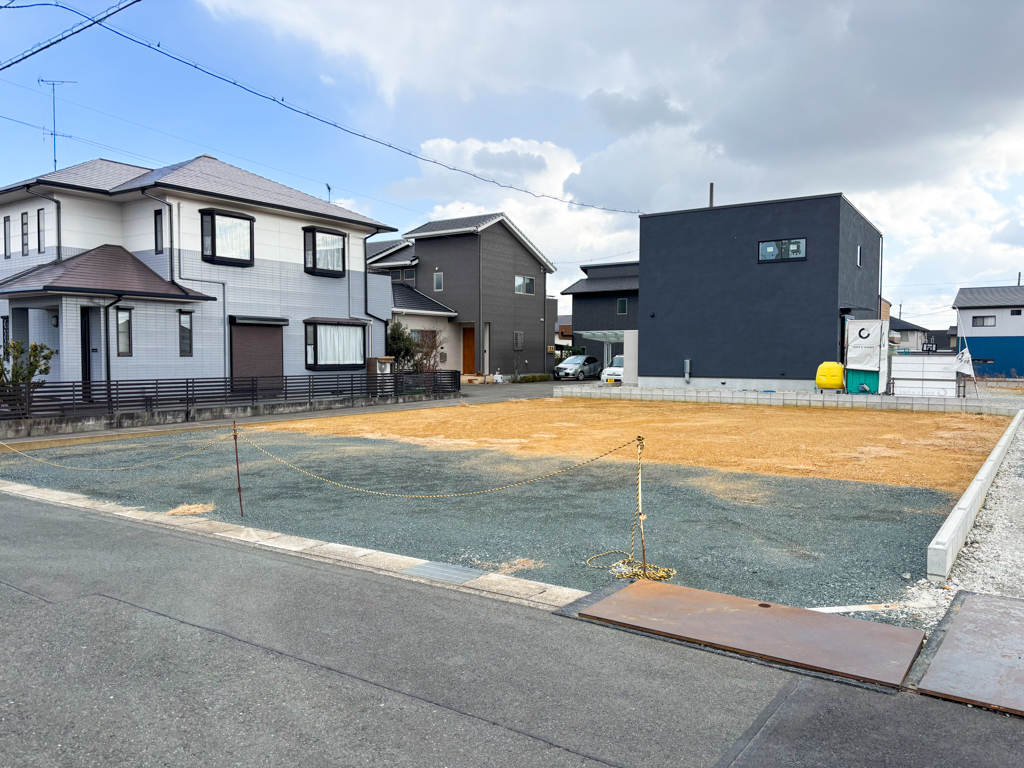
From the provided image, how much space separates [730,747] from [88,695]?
3171mm

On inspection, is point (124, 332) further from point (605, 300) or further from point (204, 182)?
point (605, 300)

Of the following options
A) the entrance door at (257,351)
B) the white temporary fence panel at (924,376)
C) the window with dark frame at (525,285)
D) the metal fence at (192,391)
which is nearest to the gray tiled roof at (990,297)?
the window with dark frame at (525,285)

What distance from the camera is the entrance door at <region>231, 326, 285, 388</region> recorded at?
828 inches

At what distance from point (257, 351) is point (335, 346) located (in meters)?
2.96

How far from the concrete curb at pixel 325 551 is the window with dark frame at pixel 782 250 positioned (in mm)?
21479

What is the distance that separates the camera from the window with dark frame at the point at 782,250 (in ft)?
78.8

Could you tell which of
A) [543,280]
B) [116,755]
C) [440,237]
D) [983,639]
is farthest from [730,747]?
[543,280]

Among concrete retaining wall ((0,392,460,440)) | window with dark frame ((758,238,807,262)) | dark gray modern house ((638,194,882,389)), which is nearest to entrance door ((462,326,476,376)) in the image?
dark gray modern house ((638,194,882,389))

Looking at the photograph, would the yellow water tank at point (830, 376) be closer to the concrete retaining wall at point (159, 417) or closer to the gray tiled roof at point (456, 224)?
the concrete retaining wall at point (159, 417)

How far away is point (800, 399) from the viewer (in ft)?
70.8

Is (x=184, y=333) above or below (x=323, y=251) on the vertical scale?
below

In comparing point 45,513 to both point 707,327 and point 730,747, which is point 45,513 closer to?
point 730,747

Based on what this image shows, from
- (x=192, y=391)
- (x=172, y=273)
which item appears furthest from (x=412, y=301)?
(x=192, y=391)

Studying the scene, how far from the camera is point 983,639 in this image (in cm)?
433
